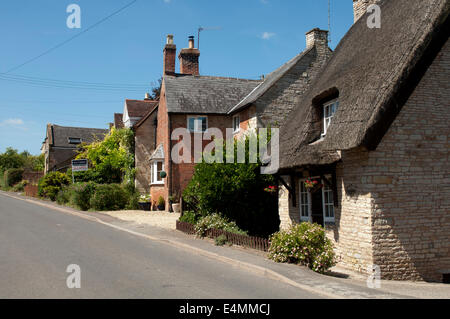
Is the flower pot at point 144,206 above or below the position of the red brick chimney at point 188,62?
below

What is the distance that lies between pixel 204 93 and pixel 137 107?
334 inches

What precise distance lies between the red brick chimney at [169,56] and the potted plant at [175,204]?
9072mm

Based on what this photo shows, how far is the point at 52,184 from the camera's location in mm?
32781

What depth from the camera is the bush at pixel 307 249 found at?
9.43 meters

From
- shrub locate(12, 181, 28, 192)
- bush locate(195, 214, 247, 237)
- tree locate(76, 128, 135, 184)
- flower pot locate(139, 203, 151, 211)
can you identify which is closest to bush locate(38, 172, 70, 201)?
tree locate(76, 128, 135, 184)

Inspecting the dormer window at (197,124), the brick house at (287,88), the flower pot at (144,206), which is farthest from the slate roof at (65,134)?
the brick house at (287,88)

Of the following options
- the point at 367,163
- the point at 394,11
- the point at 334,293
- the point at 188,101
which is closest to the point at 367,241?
the point at 367,163

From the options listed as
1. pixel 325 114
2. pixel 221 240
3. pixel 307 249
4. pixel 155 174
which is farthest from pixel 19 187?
pixel 307 249

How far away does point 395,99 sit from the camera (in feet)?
31.3

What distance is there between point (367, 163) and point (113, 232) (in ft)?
33.3

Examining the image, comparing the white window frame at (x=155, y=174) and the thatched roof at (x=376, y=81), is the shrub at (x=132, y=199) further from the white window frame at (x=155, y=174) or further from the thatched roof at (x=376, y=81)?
the thatched roof at (x=376, y=81)

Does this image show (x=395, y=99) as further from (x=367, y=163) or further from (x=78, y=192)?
(x=78, y=192)

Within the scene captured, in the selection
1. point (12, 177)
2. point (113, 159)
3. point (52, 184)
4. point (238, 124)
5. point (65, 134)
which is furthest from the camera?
point (65, 134)

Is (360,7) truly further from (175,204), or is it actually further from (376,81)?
(175,204)
